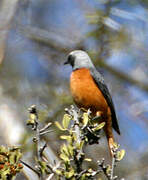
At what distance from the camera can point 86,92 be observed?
549 cm

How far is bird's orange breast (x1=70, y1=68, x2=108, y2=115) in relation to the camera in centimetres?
544

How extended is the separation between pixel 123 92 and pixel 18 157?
7.73m

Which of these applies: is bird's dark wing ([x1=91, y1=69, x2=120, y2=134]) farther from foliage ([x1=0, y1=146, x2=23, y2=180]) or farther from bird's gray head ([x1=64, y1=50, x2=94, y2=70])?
foliage ([x1=0, y1=146, x2=23, y2=180])

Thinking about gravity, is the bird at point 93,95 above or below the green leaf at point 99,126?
below

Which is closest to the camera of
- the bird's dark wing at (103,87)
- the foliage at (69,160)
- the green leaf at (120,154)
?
the foliage at (69,160)

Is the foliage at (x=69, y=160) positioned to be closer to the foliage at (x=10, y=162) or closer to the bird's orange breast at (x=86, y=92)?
the foliage at (x=10, y=162)

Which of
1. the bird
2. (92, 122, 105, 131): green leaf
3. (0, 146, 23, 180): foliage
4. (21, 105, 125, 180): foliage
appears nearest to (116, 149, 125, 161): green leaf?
(21, 105, 125, 180): foliage

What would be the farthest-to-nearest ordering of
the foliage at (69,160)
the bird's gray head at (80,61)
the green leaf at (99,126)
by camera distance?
the bird's gray head at (80,61)
the green leaf at (99,126)
the foliage at (69,160)

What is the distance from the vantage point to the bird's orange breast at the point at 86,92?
5441mm

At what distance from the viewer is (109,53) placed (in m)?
7.80

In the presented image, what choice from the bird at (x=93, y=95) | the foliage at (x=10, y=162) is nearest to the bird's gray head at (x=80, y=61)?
the bird at (x=93, y=95)

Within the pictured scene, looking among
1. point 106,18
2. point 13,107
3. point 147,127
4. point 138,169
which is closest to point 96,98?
point 106,18

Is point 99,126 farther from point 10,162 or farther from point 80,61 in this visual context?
point 80,61

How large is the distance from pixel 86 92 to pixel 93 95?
0.14 m
